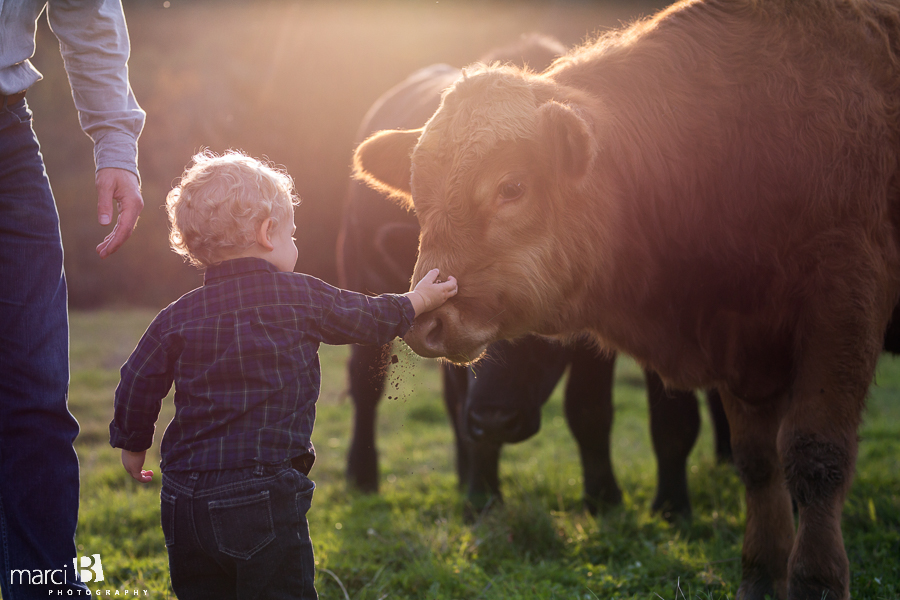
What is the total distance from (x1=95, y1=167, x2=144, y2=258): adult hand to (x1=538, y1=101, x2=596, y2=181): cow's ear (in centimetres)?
120

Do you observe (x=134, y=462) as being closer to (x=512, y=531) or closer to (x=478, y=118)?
(x=478, y=118)

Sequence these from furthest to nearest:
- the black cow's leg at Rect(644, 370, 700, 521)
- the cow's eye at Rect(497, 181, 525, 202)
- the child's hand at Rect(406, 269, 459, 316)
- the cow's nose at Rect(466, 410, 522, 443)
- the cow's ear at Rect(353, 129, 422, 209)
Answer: the black cow's leg at Rect(644, 370, 700, 521)
the cow's nose at Rect(466, 410, 522, 443)
the cow's ear at Rect(353, 129, 422, 209)
the cow's eye at Rect(497, 181, 525, 202)
the child's hand at Rect(406, 269, 459, 316)

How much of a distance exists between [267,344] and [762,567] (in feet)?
6.72

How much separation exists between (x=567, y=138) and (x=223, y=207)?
1.03 meters

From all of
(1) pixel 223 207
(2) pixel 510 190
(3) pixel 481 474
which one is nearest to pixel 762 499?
(2) pixel 510 190

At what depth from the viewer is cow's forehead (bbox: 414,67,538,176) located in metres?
2.38

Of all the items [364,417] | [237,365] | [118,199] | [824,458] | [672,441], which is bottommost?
[364,417]

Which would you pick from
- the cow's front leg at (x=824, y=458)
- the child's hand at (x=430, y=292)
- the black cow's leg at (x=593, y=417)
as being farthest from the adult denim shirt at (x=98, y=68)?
the black cow's leg at (x=593, y=417)

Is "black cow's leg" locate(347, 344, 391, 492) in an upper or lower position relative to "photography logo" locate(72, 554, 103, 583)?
lower

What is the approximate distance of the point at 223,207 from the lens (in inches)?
73.3

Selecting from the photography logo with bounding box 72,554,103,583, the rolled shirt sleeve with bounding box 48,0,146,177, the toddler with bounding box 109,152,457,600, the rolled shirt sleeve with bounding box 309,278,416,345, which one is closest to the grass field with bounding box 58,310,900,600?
the photography logo with bounding box 72,554,103,583

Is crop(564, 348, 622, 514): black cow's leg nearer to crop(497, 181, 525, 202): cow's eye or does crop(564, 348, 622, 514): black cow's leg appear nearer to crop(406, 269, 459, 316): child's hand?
crop(497, 181, 525, 202): cow's eye

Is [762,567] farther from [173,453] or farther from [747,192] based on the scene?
[173,453]

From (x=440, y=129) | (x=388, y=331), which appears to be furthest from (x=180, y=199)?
(x=440, y=129)
